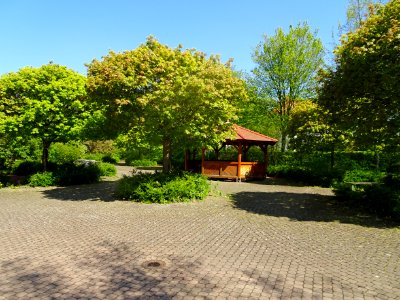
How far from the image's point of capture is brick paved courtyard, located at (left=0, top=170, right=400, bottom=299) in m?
5.49

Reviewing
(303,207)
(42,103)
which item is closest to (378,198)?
(303,207)

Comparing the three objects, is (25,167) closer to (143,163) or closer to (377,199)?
(143,163)

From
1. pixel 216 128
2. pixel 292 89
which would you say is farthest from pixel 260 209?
pixel 292 89

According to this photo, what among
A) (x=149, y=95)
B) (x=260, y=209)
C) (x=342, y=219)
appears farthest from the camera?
(x=149, y=95)

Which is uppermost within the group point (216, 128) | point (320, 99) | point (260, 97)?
point (260, 97)

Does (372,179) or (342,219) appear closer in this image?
(342,219)

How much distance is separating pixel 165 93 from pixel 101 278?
28.3 ft

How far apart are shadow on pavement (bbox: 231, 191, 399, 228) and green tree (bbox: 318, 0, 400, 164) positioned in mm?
2807

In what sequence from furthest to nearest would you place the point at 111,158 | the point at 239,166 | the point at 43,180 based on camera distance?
the point at 111,158 → the point at 239,166 → the point at 43,180

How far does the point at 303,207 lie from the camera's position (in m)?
13.1

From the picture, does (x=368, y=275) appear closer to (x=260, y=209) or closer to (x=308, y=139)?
(x=260, y=209)

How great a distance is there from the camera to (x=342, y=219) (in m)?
11.0

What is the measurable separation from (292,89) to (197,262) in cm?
2535

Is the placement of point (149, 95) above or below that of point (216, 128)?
above
